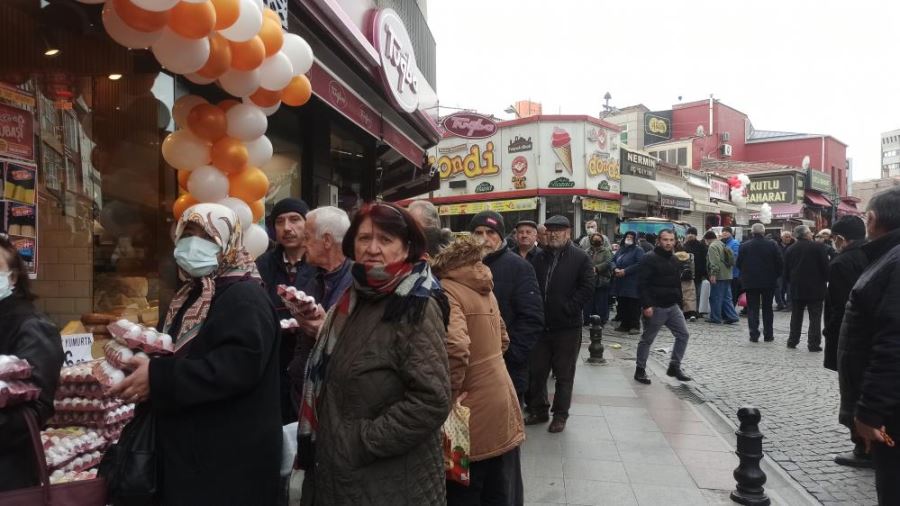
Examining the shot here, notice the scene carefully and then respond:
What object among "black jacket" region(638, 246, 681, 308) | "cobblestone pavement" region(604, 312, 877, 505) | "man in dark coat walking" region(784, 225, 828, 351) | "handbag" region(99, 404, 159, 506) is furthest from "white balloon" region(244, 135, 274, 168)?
"man in dark coat walking" region(784, 225, 828, 351)

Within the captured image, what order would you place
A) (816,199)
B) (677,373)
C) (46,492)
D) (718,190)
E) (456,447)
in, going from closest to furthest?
(46,492) < (456,447) < (677,373) < (718,190) < (816,199)

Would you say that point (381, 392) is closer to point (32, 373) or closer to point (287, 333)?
point (287, 333)

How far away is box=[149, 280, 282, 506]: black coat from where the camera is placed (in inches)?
75.1

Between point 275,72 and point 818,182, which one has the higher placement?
point 818,182

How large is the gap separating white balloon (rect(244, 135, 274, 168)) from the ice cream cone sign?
1715cm

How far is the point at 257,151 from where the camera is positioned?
13.1 feet

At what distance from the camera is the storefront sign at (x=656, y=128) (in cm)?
3519

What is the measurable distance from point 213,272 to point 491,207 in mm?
19498

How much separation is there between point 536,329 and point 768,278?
7.90 meters

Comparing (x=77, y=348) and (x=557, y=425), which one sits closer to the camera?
(x=77, y=348)

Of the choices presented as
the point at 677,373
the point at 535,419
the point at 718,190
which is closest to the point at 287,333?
the point at 535,419

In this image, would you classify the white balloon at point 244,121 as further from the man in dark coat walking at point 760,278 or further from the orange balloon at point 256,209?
the man in dark coat walking at point 760,278

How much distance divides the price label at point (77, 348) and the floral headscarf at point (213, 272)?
4.44 ft

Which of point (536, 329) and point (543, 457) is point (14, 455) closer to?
point (536, 329)
